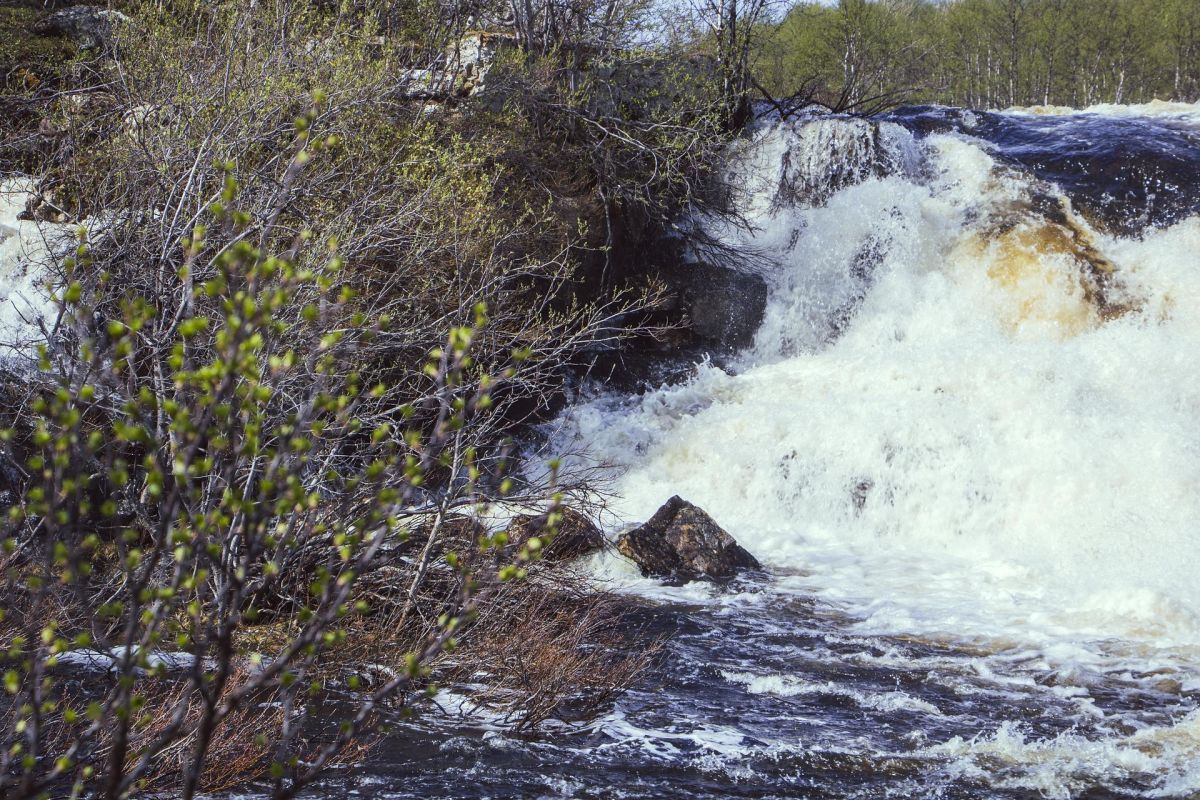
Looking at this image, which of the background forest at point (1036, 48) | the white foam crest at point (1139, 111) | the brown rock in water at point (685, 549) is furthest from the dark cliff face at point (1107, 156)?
the background forest at point (1036, 48)

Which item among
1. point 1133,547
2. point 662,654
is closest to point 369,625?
point 662,654

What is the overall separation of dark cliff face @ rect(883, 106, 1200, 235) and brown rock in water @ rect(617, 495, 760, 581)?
25.9ft

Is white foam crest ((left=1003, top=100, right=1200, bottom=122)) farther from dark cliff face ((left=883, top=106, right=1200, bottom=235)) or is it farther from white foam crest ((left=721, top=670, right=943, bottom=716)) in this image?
white foam crest ((left=721, top=670, right=943, bottom=716))

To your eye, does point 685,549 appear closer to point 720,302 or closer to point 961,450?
point 961,450

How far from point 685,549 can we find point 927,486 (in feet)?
9.64

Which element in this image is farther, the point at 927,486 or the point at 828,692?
the point at 927,486

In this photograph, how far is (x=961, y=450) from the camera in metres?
10.5

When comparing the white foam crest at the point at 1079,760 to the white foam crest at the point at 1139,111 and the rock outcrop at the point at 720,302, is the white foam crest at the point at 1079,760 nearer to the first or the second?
the rock outcrop at the point at 720,302

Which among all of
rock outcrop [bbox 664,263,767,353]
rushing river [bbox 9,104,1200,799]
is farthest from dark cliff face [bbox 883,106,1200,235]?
rock outcrop [bbox 664,263,767,353]

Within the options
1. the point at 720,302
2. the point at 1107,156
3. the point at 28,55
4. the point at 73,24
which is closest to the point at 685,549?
the point at 720,302

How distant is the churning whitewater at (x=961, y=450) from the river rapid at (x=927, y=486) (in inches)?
1.3

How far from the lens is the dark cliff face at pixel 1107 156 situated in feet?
44.5

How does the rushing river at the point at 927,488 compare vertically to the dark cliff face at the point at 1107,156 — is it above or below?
below

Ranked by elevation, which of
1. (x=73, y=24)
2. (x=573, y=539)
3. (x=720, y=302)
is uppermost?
(x=73, y=24)
